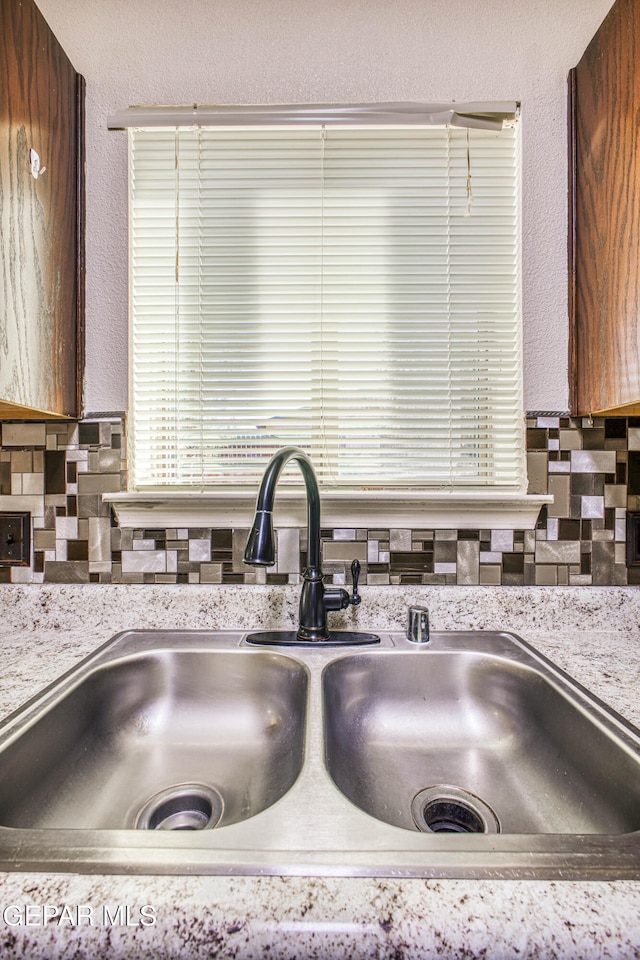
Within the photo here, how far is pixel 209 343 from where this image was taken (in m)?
1.02

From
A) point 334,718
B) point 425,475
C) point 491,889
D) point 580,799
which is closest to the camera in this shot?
point 491,889

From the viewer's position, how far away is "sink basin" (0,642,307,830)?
2.09 ft

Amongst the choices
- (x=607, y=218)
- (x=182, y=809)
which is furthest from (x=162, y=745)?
(x=607, y=218)

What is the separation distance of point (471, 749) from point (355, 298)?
980 mm

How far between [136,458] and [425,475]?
70cm

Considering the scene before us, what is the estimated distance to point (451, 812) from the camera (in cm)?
68

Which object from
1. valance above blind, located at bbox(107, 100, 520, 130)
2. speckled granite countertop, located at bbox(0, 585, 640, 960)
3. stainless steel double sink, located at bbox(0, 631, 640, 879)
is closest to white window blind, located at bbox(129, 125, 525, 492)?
valance above blind, located at bbox(107, 100, 520, 130)

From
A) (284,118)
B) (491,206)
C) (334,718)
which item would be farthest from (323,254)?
(334,718)

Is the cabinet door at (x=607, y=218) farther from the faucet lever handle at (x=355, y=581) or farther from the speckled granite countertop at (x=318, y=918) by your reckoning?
the speckled granite countertop at (x=318, y=918)

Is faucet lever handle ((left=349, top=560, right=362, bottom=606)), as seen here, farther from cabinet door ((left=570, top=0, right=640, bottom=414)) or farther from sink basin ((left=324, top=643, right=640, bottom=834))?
cabinet door ((left=570, top=0, right=640, bottom=414))

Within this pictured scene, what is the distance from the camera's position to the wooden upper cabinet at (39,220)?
784 mm

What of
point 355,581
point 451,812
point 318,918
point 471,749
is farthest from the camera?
point 355,581

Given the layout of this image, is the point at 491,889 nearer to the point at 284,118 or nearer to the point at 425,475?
the point at 425,475

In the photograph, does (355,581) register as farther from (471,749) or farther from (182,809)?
(182,809)
